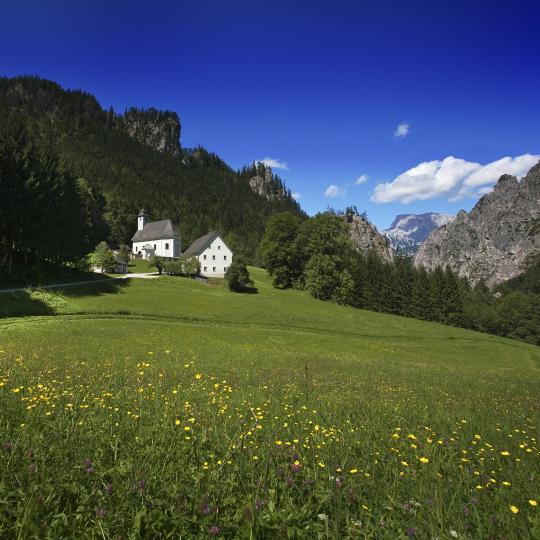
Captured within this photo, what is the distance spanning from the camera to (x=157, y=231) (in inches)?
4916

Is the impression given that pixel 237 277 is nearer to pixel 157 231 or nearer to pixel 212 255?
pixel 212 255

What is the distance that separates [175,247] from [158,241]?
7562mm

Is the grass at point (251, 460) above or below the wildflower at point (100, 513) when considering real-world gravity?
below

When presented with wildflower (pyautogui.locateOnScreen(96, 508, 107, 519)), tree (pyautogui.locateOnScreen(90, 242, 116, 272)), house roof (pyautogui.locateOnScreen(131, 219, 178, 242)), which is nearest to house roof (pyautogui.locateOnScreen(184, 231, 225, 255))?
house roof (pyautogui.locateOnScreen(131, 219, 178, 242))

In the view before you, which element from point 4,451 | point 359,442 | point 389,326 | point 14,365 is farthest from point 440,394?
point 389,326

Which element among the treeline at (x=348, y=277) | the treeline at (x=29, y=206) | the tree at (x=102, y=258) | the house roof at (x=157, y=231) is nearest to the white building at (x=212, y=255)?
the treeline at (x=348, y=277)

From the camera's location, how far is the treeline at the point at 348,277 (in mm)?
79062

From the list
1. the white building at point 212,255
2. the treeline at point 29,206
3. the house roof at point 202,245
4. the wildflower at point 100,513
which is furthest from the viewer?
the white building at point 212,255

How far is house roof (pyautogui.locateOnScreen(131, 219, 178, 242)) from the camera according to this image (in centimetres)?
11950

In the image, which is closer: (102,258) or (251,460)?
(251,460)

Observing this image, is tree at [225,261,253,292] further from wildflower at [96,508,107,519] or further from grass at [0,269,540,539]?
wildflower at [96,508,107,519]

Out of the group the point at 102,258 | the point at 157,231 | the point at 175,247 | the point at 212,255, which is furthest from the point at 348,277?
the point at 157,231

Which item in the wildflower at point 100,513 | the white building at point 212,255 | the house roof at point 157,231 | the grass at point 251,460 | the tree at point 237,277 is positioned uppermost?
the house roof at point 157,231

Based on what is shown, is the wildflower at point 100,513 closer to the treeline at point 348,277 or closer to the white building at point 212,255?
the treeline at point 348,277
